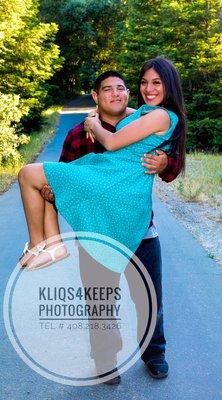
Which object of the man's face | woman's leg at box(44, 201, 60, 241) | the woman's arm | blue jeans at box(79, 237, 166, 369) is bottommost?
blue jeans at box(79, 237, 166, 369)

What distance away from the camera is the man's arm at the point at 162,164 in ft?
9.70

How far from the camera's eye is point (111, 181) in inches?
113

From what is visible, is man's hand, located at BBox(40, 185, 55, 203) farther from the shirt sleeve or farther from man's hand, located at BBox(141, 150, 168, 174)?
the shirt sleeve

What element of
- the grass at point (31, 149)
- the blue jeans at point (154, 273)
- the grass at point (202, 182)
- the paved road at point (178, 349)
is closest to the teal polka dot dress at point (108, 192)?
the blue jeans at point (154, 273)

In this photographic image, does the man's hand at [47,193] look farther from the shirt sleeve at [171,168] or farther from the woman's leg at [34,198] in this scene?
the shirt sleeve at [171,168]

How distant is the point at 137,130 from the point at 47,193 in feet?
1.92

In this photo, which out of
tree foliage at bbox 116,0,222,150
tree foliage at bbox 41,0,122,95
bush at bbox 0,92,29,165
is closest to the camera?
bush at bbox 0,92,29,165

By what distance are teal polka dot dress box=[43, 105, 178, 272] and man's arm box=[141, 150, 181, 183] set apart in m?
0.04

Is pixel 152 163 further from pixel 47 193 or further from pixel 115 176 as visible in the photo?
pixel 47 193

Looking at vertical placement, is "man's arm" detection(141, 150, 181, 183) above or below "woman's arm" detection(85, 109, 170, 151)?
below

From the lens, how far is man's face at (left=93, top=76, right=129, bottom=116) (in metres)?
3.17

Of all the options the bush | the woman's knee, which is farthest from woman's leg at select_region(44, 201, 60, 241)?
the bush

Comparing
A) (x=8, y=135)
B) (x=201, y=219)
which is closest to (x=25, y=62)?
(x=8, y=135)

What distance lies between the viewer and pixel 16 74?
2433 cm
